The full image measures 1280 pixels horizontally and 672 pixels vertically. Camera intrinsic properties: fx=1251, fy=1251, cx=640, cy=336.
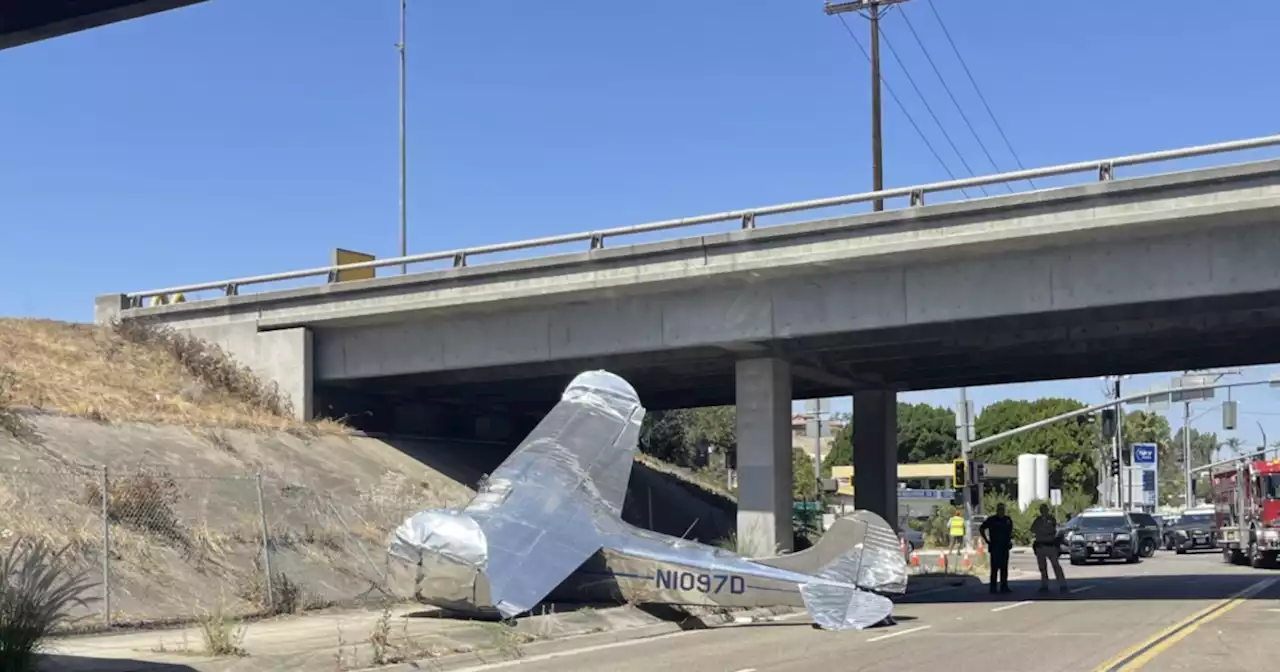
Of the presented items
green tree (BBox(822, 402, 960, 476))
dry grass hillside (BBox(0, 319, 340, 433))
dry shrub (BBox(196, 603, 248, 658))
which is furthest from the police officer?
green tree (BBox(822, 402, 960, 476))

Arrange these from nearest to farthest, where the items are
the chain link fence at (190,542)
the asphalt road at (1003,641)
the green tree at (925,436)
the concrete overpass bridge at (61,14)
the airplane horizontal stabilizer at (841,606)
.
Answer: the concrete overpass bridge at (61,14)
the asphalt road at (1003,641)
the airplane horizontal stabilizer at (841,606)
the chain link fence at (190,542)
the green tree at (925,436)

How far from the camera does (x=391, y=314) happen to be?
28250 millimetres

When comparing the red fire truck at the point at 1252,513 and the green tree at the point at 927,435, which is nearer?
the red fire truck at the point at 1252,513

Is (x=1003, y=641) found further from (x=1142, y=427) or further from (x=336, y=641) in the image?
(x=1142, y=427)

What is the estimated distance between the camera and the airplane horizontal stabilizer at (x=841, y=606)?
48.7 ft

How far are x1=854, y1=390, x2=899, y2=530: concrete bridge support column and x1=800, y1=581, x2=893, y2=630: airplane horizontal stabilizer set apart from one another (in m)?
19.1

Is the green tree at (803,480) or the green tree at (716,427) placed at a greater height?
the green tree at (716,427)

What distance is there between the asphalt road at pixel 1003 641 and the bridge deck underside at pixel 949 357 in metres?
5.08

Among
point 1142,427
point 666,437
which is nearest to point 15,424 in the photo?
point 666,437

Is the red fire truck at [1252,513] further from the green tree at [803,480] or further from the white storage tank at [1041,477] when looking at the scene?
the green tree at [803,480]

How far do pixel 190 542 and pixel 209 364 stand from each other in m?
11.8

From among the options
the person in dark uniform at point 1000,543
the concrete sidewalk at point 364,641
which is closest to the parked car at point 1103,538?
the person in dark uniform at point 1000,543

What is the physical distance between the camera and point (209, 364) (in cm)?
3011

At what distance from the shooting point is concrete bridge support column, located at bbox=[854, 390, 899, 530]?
34.0 meters
